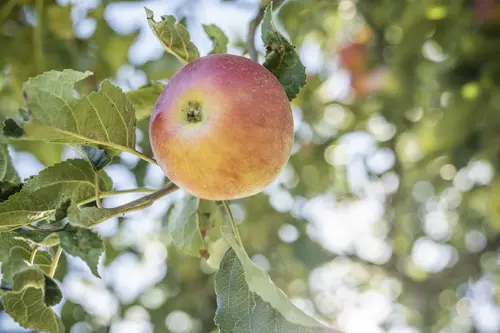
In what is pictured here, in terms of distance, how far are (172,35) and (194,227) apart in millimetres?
422

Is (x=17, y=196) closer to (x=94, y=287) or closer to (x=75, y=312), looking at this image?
(x=75, y=312)

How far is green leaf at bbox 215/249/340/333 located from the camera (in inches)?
40.1

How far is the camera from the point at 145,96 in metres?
1.29

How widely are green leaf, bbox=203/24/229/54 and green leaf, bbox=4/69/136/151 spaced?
27cm

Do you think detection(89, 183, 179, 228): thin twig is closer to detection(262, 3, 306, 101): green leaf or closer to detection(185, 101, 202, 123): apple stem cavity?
detection(185, 101, 202, 123): apple stem cavity

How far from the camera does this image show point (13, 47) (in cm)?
216

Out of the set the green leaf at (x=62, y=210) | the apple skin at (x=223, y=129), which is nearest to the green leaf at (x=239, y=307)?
the apple skin at (x=223, y=129)

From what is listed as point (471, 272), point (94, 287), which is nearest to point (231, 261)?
point (94, 287)

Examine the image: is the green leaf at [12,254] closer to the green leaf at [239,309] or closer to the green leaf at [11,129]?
the green leaf at [11,129]

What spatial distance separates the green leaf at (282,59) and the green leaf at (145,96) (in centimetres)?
28

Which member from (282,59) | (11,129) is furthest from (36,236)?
(282,59)

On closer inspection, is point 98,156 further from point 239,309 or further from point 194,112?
point 239,309

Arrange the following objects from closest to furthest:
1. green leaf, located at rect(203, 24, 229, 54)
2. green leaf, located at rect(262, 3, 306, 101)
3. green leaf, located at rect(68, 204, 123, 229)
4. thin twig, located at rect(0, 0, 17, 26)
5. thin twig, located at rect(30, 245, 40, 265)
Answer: green leaf, located at rect(68, 204, 123, 229) → thin twig, located at rect(30, 245, 40, 265) → green leaf, located at rect(262, 3, 306, 101) → green leaf, located at rect(203, 24, 229, 54) → thin twig, located at rect(0, 0, 17, 26)

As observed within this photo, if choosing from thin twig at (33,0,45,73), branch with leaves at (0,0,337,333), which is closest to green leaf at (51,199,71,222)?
branch with leaves at (0,0,337,333)
